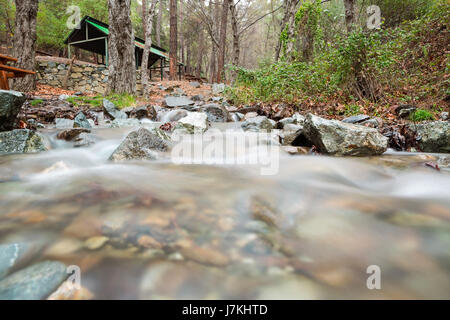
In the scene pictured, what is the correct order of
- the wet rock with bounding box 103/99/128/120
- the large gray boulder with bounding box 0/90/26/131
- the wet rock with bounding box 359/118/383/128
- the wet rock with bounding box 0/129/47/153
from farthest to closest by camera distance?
the wet rock with bounding box 103/99/128/120, the wet rock with bounding box 359/118/383/128, the large gray boulder with bounding box 0/90/26/131, the wet rock with bounding box 0/129/47/153

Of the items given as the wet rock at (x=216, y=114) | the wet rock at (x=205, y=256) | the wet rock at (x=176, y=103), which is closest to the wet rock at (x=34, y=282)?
the wet rock at (x=205, y=256)

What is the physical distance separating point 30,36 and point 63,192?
35.1 ft

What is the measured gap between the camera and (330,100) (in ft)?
19.0

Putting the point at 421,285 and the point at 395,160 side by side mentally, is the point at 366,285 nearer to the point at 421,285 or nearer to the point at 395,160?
the point at 421,285

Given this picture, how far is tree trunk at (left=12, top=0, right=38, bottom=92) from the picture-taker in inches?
352

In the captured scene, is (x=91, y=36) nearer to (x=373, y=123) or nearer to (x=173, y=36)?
(x=173, y=36)

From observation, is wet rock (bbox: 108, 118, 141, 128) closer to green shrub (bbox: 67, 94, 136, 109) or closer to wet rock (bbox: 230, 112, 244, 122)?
green shrub (bbox: 67, 94, 136, 109)

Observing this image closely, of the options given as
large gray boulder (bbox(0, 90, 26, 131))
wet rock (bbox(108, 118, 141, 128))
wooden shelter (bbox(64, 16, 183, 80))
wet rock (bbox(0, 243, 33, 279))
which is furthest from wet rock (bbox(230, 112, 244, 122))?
wooden shelter (bbox(64, 16, 183, 80))

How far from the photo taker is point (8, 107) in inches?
124

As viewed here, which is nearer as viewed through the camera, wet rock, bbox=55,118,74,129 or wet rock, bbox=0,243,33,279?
wet rock, bbox=0,243,33,279

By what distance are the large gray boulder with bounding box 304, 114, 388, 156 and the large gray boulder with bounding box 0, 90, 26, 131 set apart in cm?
379

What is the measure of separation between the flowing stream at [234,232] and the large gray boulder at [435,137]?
1.40 meters

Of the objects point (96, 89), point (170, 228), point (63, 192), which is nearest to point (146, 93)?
point (96, 89)

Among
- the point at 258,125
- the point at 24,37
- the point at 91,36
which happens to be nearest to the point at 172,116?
the point at 258,125
